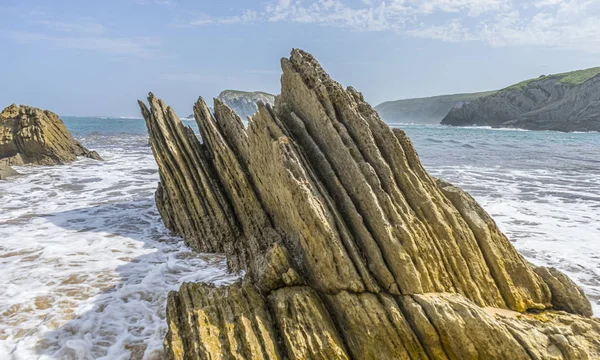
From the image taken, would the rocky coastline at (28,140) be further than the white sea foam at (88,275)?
Yes

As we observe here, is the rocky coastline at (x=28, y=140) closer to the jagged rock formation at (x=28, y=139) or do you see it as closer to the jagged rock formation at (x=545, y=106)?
the jagged rock formation at (x=28, y=139)

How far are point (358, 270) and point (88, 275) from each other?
6.27m

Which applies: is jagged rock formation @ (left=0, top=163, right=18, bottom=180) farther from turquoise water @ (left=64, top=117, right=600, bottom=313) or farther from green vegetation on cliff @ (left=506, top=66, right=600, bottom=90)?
green vegetation on cliff @ (left=506, top=66, right=600, bottom=90)

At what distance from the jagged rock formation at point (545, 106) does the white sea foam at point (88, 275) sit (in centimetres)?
10106

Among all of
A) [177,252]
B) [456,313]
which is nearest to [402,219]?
[456,313]

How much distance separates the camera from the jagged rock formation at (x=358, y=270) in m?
5.02

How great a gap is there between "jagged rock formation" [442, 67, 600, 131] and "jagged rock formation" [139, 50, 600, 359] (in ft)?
327

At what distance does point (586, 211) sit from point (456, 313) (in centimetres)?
1280

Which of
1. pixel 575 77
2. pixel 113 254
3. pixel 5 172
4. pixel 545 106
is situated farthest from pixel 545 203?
pixel 575 77

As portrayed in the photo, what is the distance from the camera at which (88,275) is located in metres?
8.52

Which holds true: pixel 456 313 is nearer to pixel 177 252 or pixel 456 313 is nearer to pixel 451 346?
pixel 451 346

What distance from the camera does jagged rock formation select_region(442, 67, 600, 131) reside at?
8919cm

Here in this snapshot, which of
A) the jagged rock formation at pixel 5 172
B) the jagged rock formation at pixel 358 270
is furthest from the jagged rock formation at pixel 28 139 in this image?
the jagged rock formation at pixel 358 270

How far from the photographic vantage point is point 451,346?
4934 mm
